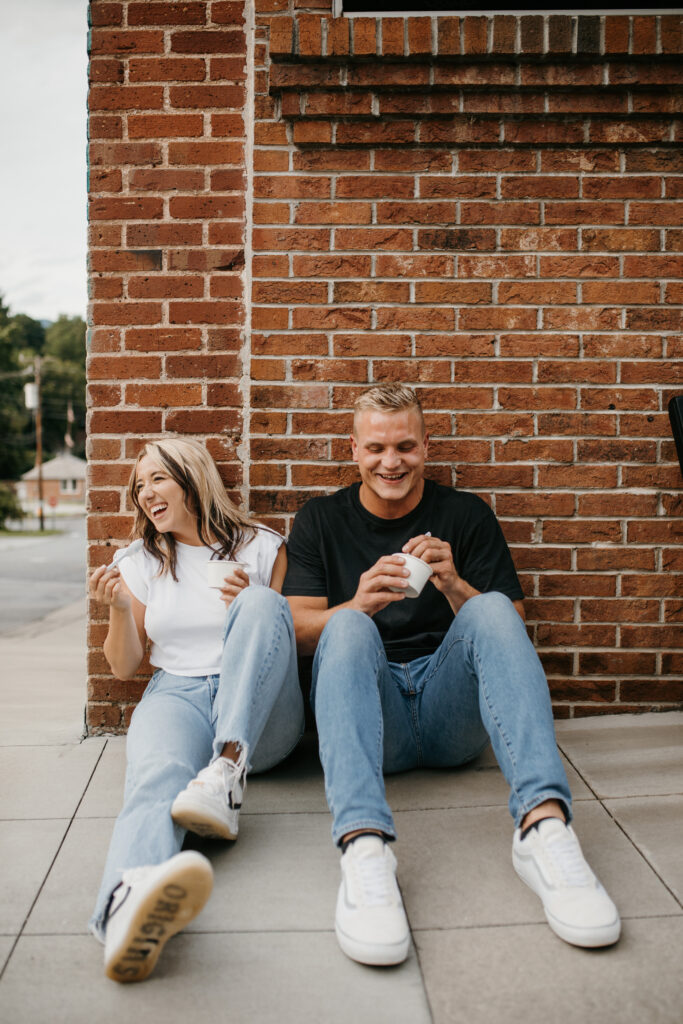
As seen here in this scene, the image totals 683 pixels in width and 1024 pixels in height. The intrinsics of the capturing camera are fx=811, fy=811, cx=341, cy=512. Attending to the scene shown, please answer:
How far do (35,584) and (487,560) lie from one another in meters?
9.32

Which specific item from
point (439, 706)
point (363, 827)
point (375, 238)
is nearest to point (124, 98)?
point (375, 238)

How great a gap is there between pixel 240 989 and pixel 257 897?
0.33 meters

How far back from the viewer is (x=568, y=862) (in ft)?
5.83

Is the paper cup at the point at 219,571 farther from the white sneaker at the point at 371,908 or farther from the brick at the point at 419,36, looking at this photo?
the brick at the point at 419,36

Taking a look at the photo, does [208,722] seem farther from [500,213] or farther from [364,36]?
[364,36]

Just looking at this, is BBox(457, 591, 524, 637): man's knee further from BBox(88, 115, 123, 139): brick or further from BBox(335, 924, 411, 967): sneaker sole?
BBox(88, 115, 123, 139): brick

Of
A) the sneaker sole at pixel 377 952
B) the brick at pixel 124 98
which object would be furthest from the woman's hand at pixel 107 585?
the brick at pixel 124 98

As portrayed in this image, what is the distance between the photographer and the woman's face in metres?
2.62

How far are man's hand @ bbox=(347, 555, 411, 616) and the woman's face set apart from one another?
2.27ft

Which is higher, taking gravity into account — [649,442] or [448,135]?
[448,135]

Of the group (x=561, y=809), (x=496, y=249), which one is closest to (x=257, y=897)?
(x=561, y=809)

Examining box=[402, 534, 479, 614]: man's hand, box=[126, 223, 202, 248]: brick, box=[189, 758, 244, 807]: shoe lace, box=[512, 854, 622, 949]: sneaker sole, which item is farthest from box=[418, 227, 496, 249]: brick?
box=[512, 854, 622, 949]: sneaker sole

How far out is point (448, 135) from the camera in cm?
295

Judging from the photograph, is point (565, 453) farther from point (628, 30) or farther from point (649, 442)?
point (628, 30)
